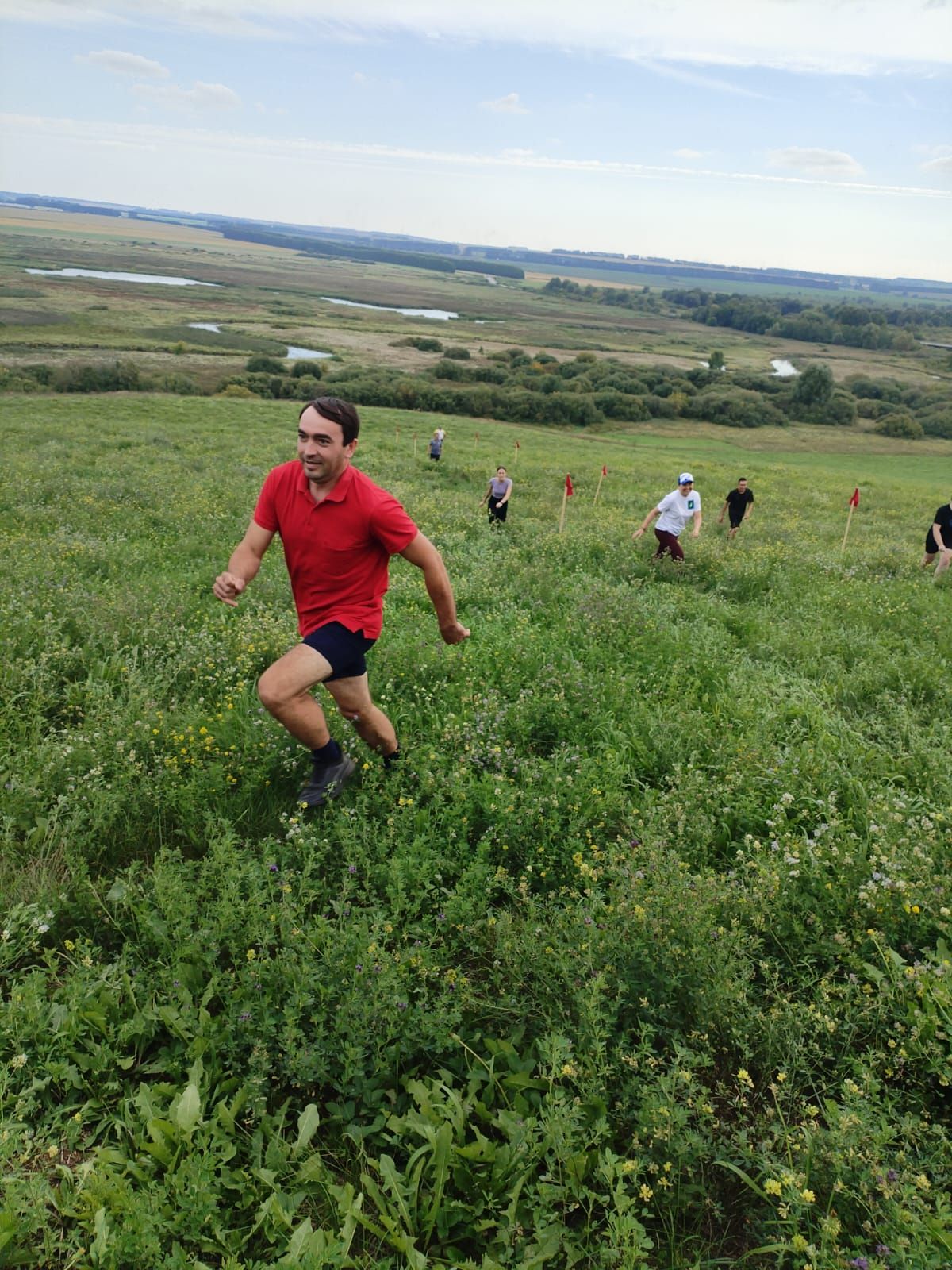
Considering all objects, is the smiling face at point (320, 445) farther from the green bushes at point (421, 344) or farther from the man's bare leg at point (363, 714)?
the green bushes at point (421, 344)

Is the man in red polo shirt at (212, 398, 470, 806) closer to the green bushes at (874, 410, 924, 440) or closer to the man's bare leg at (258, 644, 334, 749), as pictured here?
the man's bare leg at (258, 644, 334, 749)

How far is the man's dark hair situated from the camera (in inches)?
164

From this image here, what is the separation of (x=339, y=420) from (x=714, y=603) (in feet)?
21.4

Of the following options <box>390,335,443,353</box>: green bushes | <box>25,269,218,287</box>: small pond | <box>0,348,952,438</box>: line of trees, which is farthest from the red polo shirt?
<box>25,269,218,287</box>: small pond

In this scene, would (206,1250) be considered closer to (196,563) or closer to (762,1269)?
(762,1269)

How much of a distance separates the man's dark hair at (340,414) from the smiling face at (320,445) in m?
0.02

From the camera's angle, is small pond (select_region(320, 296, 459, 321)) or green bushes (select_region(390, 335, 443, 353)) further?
small pond (select_region(320, 296, 459, 321))

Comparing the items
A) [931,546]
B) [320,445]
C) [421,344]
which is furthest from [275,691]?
[421,344]

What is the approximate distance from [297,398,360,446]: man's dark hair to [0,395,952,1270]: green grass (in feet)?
6.82

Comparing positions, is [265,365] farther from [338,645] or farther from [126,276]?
[126,276]

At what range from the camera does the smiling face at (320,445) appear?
4152 mm

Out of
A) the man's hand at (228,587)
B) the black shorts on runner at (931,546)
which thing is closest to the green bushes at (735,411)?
the black shorts on runner at (931,546)

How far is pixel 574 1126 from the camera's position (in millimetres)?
2846

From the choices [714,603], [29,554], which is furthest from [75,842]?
[714,603]
